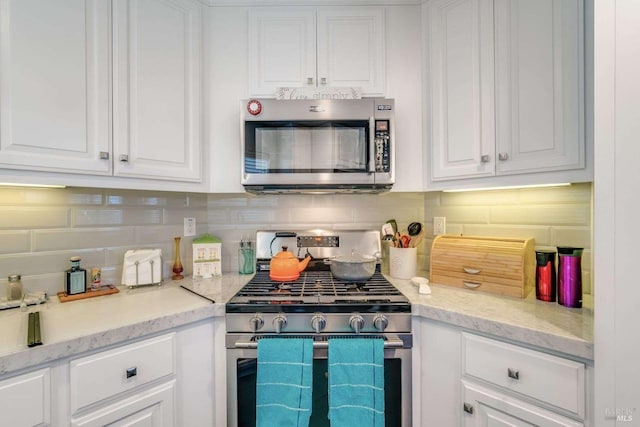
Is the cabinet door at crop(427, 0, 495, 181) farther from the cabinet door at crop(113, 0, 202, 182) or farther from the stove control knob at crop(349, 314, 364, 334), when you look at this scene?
the cabinet door at crop(113, 0, 202, 182)

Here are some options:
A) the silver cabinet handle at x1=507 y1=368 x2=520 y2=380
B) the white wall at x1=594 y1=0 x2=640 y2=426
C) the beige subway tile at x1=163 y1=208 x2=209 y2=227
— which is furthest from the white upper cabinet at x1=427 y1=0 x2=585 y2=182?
the beige subway tile at x1=163 y1=208 x2=209 y2=227

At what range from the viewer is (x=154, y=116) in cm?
125

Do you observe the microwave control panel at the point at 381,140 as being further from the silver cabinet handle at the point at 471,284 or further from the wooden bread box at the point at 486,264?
the silver cabinet handle at the point at 471,284

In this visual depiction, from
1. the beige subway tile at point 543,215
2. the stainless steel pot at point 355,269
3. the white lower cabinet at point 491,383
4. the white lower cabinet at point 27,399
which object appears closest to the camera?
the white lower cabinet at point 27,399

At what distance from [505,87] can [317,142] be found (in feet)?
2.83

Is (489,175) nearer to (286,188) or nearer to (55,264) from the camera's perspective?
(286,188)

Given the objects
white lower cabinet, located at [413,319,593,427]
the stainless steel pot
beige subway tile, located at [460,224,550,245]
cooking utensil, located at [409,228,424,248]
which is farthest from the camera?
cooking utensil, located at [409,228,424,248]

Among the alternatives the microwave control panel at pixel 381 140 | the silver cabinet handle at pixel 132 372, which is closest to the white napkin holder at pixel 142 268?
the silver cabinet handle at pixel 132 372

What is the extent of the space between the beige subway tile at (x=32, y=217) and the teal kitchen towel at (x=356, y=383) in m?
1.37

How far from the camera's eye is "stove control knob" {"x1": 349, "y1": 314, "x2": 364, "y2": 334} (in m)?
1.09

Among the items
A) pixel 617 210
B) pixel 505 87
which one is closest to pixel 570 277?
pixel 617 210

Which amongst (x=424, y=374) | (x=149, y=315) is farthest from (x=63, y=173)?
(x=424, y=374)

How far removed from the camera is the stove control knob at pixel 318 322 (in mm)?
1090

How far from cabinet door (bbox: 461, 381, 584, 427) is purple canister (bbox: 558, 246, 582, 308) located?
0.44 m
